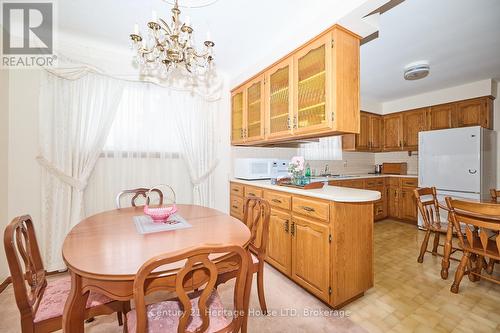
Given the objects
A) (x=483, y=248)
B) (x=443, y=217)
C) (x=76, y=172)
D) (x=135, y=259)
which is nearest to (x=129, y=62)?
(x=76, y=172)

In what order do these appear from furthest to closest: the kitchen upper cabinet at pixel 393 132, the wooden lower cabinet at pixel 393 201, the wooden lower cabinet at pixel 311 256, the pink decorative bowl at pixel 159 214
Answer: the kitchen upper cabinet at pixel 393 132, the wooden lower cabinet at pixel 393 201, the wooden lower cabinet at pixel 311 256, the pink decorative bowl at pixel 159 214

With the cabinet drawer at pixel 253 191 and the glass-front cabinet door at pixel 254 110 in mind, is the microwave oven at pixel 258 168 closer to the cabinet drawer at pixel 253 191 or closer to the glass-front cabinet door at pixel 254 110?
the cabinet drawer at pixel 253 191

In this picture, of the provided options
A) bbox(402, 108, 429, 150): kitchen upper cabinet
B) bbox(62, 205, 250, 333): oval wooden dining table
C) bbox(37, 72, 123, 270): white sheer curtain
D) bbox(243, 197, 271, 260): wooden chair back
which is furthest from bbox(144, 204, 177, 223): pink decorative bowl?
bbox(402, 108, 429, 150): kitchen upper cabinet

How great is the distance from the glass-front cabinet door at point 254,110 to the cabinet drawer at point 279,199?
30.1 inches

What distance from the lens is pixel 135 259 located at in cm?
93

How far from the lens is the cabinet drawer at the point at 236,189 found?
2853 mm

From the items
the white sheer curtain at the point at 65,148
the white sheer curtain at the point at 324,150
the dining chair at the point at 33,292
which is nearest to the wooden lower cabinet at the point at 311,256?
the dining chair at the point at 33,292

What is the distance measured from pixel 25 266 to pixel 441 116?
212 inches

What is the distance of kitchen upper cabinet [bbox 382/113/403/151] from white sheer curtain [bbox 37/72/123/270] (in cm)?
508

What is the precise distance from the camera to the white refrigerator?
2928 mm

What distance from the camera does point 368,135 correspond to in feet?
14.3

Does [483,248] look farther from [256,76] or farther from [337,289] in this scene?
[256,76]

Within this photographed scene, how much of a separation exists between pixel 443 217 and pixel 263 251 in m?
3.21

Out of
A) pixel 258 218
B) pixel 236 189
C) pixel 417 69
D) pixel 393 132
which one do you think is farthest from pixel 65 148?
pixel 393 132
